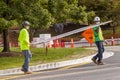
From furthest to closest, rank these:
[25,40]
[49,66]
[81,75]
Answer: [49,66]
[25,40]
[81,75]

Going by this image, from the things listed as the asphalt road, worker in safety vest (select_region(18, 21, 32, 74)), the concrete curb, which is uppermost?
worker in safety vest (select_region(18, 21, 32, 74))

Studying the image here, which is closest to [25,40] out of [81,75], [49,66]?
[81,75]

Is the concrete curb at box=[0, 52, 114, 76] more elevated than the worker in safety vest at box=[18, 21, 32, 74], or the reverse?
the worker in safety vest at box=[18, 21, 32, 74]

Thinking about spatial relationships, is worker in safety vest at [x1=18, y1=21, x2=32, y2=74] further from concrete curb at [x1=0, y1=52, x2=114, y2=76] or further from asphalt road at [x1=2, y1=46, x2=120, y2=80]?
concrete curb at [x1=0, y1=52, x2=114, y2=76]

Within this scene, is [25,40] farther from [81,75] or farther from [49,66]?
[49,66]

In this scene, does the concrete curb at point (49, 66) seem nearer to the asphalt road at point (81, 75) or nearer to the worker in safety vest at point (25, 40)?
the worker in safety vest at point (25, 40)

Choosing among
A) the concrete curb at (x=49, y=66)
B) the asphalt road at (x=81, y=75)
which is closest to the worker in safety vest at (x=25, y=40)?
the asphalt road at (x=81, y=75)

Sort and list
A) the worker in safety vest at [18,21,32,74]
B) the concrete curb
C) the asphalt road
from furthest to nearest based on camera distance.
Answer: the concrete curb < the worker in safety vest at [18,21,32,74] < the asphalt road

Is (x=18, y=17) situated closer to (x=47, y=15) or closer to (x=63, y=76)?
(x=47, y=15)

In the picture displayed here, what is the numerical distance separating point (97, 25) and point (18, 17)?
4.60m

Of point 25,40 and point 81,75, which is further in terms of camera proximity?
point 25,40

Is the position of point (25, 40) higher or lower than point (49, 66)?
higher

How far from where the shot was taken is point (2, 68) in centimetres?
1444

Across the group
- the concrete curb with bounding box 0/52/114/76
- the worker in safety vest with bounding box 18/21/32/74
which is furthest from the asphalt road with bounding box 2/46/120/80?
the concrete curb with bounding box 0/52/114/76
